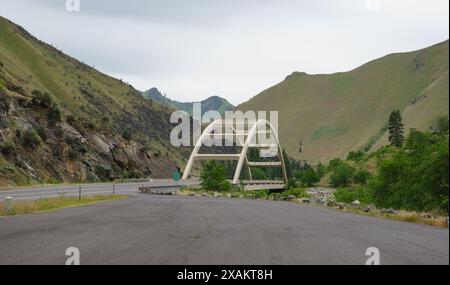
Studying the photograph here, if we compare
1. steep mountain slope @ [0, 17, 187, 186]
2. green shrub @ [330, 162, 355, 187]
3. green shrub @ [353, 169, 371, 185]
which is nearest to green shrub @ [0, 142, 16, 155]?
steep mountain slope @ [0, 17, 187, 186]

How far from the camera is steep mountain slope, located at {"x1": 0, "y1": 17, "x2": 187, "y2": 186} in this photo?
73688mm

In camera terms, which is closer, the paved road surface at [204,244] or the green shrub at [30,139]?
the paved road surface at [204,244]

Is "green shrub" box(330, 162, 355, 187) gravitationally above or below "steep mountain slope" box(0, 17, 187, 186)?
below

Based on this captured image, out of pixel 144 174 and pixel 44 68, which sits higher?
pixel 44 68

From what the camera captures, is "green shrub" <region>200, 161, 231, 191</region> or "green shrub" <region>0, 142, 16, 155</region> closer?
"green shrub" <region>0, 142, 16, 155</region>

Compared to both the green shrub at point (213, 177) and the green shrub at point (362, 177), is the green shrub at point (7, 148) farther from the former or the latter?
the green shrub at point (362, 177)

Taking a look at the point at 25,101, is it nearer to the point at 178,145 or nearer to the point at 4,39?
the point at 4,39

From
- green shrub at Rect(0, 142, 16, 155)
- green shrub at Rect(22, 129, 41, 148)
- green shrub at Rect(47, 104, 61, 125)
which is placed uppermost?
green shrub at Rect(47, 104, 61, 125)

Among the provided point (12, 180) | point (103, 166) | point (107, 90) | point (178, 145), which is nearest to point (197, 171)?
point (178, 145)

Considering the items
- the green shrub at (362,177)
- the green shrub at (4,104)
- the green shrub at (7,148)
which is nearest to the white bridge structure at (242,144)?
the green shrub at (362,177)

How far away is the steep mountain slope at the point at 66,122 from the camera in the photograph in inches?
2901

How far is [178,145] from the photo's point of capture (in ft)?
612

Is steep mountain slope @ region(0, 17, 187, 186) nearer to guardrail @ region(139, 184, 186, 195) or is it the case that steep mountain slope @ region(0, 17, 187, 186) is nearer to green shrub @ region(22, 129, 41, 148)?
green shrub @ region(22, 129, 41, 148)

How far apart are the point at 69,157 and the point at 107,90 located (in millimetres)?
94397
